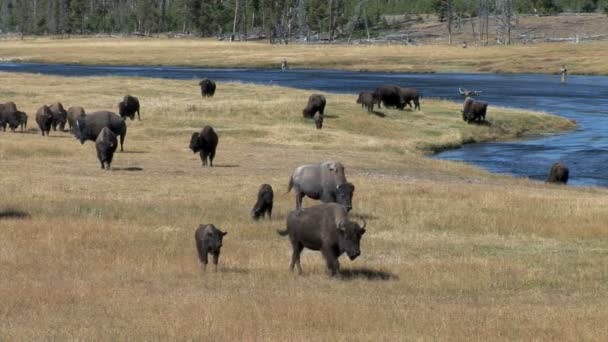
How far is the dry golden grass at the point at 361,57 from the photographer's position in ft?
352

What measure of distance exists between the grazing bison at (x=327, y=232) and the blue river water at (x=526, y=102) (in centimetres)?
2258

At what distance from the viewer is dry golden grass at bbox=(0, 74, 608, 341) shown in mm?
13023

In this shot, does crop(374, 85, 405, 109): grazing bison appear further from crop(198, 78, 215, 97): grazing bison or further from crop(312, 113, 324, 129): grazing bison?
crop(198, 78, 215, 97): grazing bison

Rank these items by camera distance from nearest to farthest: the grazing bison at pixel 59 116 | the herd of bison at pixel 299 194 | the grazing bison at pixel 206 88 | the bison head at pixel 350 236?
the bison head at pixel 350 236
the herd of bison at pixel 299 194
the grazing bison at pixel 59 116
the grazing bison at pixel 206 88

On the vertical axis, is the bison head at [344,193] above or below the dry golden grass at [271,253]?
above

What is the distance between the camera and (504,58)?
114 metres

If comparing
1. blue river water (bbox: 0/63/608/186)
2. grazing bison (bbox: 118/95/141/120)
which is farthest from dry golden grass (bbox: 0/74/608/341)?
blue river water (bbox: 0/63/608/186)

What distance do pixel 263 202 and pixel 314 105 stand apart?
1030 inches

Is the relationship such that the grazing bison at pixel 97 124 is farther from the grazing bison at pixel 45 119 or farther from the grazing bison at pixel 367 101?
the grazing bison at pixel 367 101

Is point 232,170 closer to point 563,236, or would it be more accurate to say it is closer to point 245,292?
point 563,236

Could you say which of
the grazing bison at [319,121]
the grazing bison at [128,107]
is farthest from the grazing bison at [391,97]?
Result: the grazing bison at [128,107]

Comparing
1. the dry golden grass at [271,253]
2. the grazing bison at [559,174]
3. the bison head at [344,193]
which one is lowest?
the grazing bison at [559,174]

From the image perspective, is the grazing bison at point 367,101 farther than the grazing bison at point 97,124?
Yes

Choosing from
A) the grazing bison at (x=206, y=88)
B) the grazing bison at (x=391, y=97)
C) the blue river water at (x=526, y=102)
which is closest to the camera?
A: the blue river water at (x=526, y=102)
